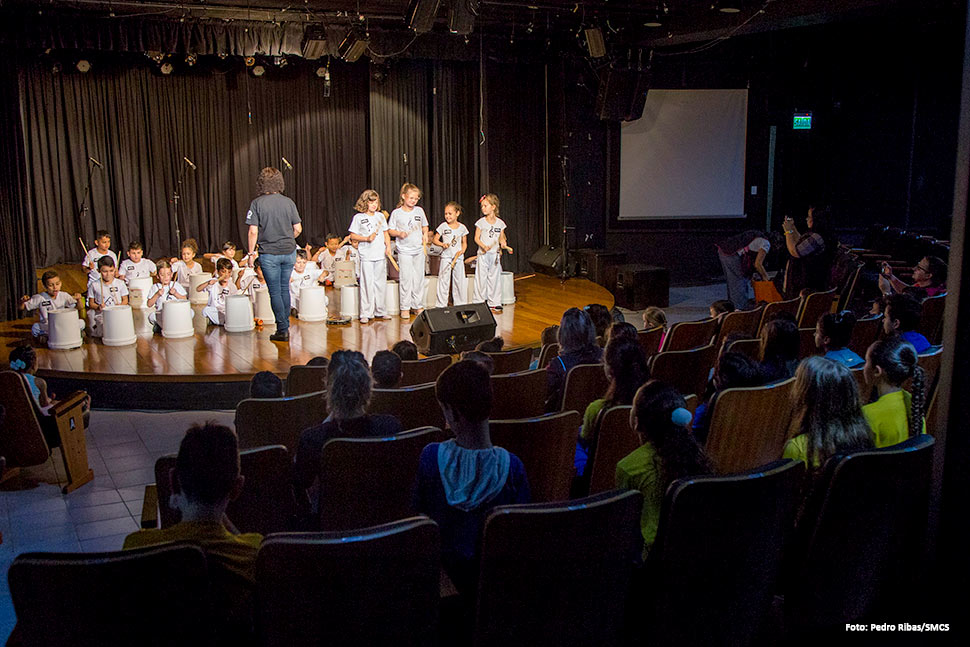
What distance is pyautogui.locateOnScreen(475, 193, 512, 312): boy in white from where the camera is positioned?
1021 cm

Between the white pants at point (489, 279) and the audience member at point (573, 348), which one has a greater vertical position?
the audience member at point (573, 348)

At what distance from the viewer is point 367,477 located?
324 cm

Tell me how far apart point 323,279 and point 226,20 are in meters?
3.34

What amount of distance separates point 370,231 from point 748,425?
6.23 m

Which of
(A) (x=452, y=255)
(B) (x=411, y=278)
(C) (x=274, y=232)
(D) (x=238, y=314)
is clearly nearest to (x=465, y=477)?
(C) (x=274, y=232)

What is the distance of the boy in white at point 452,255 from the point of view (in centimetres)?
1024

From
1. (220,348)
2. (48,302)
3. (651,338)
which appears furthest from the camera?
(48,302)

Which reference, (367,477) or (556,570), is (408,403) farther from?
(556,570)

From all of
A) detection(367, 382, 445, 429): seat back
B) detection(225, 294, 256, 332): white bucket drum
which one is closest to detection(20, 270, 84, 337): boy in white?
detection(225, 294, 256, 332): white bucket drum

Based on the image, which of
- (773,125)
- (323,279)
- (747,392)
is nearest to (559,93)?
(773,125)

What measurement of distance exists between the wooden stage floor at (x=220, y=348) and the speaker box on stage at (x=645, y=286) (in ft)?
3.86

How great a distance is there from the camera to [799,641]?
287 centimetres

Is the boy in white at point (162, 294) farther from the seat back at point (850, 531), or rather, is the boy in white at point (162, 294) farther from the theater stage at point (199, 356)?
the seat back at point (850, 531)

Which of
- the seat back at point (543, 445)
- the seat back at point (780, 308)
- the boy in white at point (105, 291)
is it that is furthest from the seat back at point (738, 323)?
the boy in white at point (105, 291)
